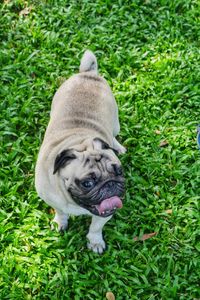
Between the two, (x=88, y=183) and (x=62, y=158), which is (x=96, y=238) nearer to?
(x=88, y=183)

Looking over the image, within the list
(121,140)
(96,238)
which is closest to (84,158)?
(96,238)

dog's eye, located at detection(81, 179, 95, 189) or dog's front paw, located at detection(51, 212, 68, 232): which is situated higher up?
dog's eye, located at detection(81, 179, 95, 189)

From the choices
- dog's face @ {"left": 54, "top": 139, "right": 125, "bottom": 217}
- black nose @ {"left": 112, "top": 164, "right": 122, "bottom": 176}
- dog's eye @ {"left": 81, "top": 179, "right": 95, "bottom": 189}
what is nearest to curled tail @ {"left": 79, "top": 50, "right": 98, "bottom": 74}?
dog's face @ {"left": 54, "top": 139, "right": 125, "bottom": 217}

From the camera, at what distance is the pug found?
3.75m

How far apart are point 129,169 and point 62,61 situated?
1.75 metres

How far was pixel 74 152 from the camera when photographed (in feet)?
12.5

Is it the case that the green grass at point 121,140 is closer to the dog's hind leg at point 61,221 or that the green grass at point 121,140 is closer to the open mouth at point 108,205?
the dog's hind leg at point 61,221

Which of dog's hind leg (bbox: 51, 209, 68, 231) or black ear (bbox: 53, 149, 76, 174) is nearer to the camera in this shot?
black ear (bbox: 53, 149, 76, 174)

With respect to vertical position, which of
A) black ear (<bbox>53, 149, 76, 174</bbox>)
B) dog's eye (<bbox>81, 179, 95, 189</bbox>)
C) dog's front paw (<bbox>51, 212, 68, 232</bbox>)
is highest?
black ear (<bbox>53, 149, 76, 174</bbox>)

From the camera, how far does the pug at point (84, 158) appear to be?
3748 millimetres

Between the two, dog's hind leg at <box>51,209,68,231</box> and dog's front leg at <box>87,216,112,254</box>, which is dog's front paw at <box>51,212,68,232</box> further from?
dog's front leg at <box>87,216,112,254</box>

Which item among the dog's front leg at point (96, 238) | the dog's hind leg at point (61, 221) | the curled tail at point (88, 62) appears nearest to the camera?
the dog's front leg at point (96, 238)

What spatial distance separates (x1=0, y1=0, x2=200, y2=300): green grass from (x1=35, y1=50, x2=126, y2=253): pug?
0.26 meters

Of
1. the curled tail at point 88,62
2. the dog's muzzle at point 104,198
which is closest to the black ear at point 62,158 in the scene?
the dog's muzzle at point 104,198
